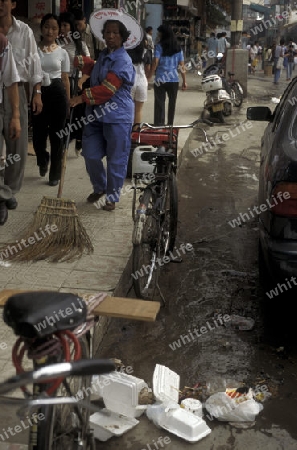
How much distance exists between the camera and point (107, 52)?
6039 mm

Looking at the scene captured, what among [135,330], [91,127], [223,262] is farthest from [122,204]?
[135,330]

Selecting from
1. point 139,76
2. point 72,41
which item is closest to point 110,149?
point 72,41

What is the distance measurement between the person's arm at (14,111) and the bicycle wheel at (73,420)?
11.9 ft

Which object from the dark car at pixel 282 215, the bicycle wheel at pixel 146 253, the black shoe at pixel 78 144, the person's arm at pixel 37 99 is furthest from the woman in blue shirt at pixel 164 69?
the dark car at pixel 282 215

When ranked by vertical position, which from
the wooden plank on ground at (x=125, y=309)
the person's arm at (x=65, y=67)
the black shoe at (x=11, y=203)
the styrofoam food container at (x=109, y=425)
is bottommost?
the styrofoam food container at (x=109, y=425)

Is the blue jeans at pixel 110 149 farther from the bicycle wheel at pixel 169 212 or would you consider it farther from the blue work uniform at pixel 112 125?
the bicycle wheel at pixel 169 212

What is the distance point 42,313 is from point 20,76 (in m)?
4.60

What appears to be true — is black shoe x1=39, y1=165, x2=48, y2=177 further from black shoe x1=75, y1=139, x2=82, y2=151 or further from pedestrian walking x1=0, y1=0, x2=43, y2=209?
black shoe x1=75, y1=139, x2=82, y2=151

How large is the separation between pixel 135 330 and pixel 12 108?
2.50 meters

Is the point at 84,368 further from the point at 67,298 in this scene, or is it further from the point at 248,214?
the point at 248,214

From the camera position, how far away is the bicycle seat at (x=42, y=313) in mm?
1972

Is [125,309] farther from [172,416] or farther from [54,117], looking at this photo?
[54,117]

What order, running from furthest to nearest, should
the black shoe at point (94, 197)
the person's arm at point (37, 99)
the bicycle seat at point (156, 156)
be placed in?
the black shoe at point (94, 197) < the person's arm at point (37, 99) < the bicycle seat at point (156, 156)

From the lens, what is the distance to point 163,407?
344 cm
